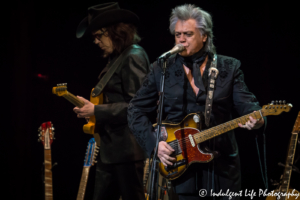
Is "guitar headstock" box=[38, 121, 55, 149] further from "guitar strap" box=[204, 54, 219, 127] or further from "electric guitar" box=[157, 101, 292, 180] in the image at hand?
"guitar strap" box=[204, 54, 219, 127]

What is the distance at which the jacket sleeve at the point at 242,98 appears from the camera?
2205 mm

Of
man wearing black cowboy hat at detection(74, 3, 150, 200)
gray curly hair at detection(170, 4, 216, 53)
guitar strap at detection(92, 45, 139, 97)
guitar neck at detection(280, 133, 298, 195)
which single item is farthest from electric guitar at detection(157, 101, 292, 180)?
guitar neck at detection(280, 133, 298, 195)

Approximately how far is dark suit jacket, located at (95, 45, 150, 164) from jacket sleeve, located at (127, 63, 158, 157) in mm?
353

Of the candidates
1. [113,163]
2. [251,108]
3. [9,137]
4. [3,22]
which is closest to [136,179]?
[113,163]

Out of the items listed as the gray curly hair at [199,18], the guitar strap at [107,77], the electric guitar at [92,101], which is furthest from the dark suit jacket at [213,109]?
the electric guitar at [92,101]

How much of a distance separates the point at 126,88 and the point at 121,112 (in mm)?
235

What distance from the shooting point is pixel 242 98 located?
225 centimetres

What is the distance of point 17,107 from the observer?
428 cm

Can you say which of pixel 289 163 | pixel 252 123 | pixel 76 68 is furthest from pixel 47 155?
pixel 289 163

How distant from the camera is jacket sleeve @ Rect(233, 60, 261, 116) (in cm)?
221

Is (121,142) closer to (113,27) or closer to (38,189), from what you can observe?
(113,27)

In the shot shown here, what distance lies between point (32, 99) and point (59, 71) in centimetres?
57

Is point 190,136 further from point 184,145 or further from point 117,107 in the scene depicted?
point 117,107

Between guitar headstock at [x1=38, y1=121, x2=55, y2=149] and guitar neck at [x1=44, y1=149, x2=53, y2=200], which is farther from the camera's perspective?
guitar headstock at [x1=38, y1=121, x2=55, y2=149]
